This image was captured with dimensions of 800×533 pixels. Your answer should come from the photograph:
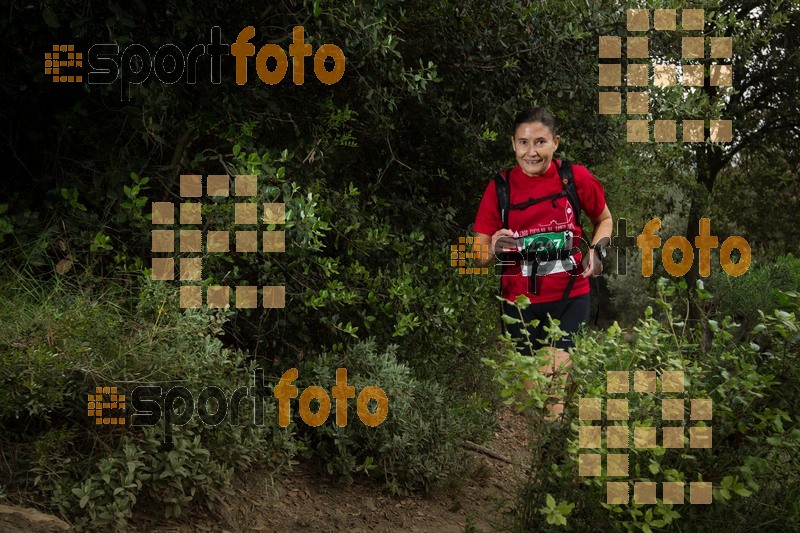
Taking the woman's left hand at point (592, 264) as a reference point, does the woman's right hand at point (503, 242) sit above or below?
above

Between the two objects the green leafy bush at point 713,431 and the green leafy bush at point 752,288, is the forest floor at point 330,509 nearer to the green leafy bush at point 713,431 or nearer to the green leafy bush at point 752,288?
the green leafy bush at point 713,431

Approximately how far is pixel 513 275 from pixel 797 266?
419 centimetres

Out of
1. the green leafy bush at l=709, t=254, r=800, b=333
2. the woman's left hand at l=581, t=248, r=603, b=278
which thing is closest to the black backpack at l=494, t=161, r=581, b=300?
the woman's left hand at l=581, t=248, r=603, b=278

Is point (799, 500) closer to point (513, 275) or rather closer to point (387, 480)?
point (513, 275)

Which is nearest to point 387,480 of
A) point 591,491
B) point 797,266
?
point 591,491

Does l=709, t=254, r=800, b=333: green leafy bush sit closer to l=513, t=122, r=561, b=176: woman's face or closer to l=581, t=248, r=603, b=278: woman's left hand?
l=581, t=248, r=603, b=278: woman's left hand

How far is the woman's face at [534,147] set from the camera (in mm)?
4973

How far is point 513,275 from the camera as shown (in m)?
5.01

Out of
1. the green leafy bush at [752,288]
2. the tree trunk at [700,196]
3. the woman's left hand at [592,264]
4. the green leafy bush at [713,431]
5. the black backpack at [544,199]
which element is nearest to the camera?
the green leafy bush at [713,431]

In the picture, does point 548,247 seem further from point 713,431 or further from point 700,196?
point 700,196

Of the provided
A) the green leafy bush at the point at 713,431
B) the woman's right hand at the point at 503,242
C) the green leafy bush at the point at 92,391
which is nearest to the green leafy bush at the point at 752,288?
the woman's right hand at the point at 503,242

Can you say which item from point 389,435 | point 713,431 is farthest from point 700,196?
point 713,431

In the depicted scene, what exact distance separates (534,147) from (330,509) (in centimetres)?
264

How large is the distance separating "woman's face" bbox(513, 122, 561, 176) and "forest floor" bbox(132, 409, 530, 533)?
6.03 ft
